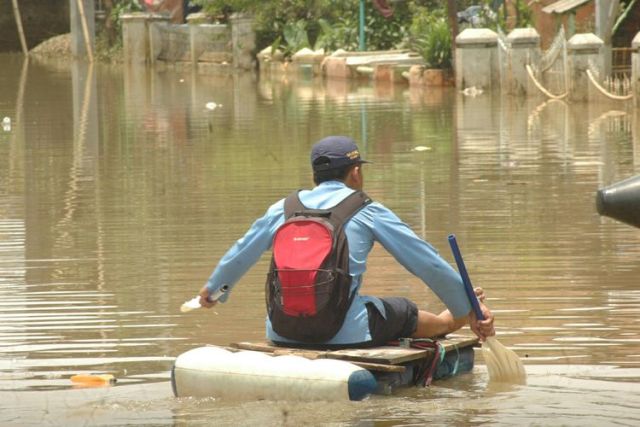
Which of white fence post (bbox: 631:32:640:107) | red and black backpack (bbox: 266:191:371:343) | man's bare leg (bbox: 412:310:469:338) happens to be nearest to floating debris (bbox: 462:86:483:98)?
white fence post (bbox: 631:32:640:107)

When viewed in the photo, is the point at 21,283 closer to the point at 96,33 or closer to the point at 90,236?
the point at 90,236

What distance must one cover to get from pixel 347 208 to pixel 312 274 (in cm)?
34

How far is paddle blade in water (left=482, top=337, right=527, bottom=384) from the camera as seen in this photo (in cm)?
698

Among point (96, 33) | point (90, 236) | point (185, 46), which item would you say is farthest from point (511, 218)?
point (96, 33)

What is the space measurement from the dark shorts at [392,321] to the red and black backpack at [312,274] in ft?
0.67

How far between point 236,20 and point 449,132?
22042mm

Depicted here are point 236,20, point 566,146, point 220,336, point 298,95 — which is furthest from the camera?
point 236,20

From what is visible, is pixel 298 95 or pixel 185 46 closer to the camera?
pixel 298 95

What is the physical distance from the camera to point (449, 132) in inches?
826

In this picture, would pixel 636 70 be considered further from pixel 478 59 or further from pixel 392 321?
pixel 392 321

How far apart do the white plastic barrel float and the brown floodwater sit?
54 millimetres

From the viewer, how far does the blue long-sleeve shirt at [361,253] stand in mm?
6645

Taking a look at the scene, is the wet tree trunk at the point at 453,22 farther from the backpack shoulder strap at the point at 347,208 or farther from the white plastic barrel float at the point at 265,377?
the white plastic barrel float at the point at 265,377

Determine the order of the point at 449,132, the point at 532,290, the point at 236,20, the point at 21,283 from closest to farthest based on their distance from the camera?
the point at 532,290
the point at 21,283
the point at 449,132
the point at 236,20
